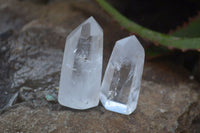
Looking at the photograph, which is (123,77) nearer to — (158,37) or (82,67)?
(82,67)

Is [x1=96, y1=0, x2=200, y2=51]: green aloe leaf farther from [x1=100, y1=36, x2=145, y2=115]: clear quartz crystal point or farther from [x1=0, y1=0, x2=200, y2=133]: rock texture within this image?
[x1=100, y1=36, x2=145, y2=115]: clear quartz crystal point

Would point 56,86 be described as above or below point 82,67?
below

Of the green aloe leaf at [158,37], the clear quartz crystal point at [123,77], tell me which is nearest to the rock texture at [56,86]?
the clear quartz crystal point at [123,77]

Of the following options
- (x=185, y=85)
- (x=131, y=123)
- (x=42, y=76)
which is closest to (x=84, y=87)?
(x=131, y=123)

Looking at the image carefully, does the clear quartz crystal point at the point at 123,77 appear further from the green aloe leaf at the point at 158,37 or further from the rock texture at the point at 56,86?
the green aloe leaf at the point at 158,37

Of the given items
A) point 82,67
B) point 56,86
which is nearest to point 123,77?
point 82,67

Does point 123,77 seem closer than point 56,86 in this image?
Yes

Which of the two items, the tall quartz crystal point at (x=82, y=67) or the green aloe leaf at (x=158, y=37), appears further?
the green aloe leaf at (x=158, y=37)
